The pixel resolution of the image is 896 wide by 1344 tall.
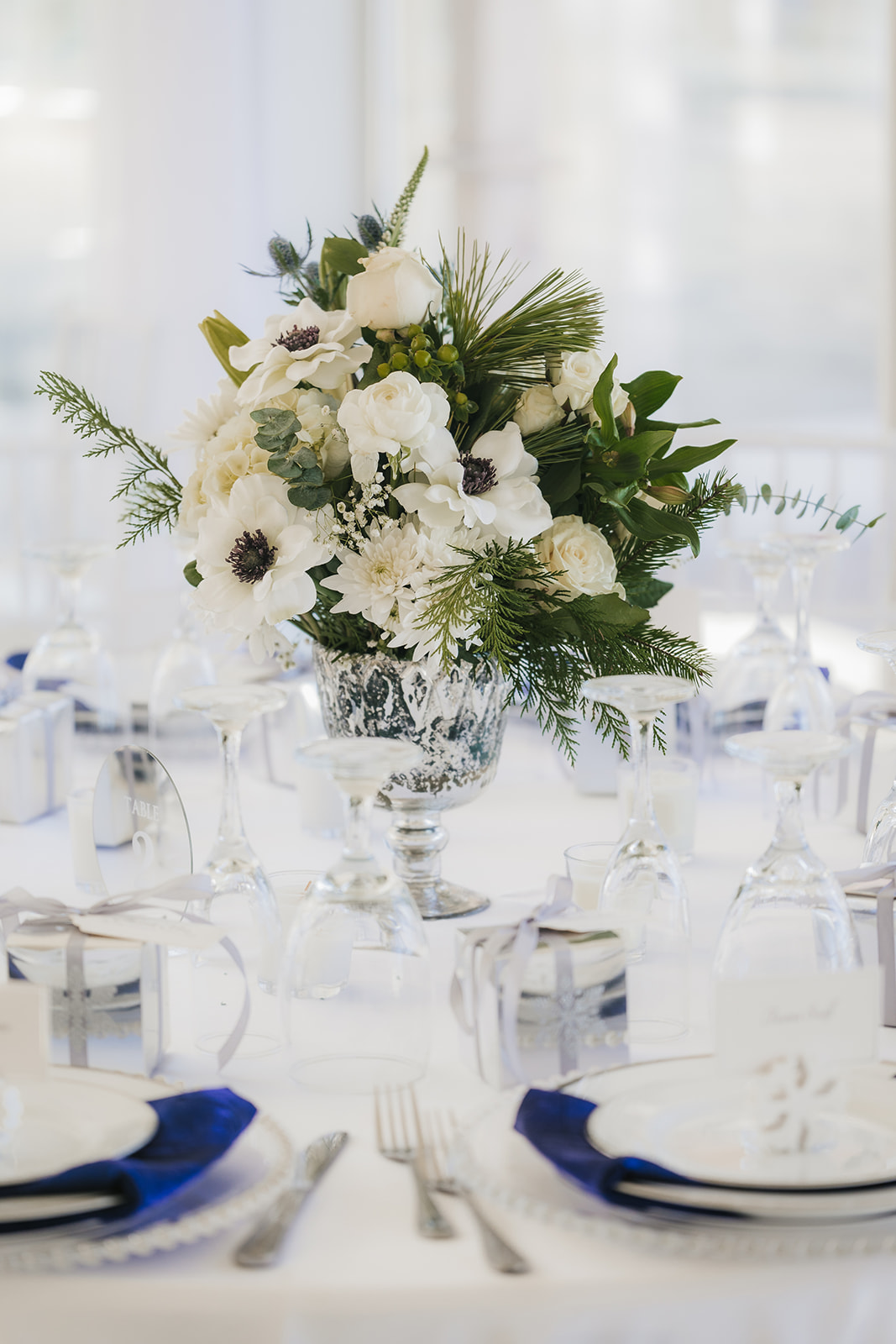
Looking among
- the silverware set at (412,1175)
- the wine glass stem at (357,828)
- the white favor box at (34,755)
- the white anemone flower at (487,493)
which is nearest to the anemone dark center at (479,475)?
the white anemone flower at (487,493)

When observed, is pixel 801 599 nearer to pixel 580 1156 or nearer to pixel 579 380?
pixel 579 380

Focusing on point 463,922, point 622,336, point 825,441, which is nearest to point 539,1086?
point 463,922

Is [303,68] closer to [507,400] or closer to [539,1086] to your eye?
[507,400]

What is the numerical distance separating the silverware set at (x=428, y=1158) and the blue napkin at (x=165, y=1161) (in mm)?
95

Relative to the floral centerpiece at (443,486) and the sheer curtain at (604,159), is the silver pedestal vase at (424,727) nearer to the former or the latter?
the floral centerpiece at (443,486)

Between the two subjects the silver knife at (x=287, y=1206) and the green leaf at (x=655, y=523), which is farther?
the green leaf at (x=655, y=523)

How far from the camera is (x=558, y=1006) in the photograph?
0.91 m

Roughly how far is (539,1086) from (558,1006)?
80 millimetres

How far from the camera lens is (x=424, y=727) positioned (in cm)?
119

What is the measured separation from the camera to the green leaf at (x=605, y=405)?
1.09m

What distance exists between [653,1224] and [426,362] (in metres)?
0.65

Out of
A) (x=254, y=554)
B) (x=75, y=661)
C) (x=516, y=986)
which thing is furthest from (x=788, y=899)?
(x=75, y=661)

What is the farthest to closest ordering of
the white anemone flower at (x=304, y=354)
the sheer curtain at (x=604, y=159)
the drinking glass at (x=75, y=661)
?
the sheer curtain at (x=604, y=159) → the drinking glass at (x=75, y=661) → the white anemone flower at (x=304, y=354)

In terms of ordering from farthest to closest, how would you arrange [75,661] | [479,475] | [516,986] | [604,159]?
[604,159], [75,661], [479,475], [516,986]
